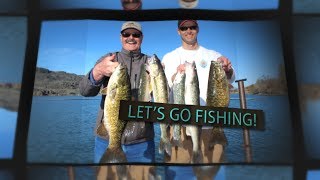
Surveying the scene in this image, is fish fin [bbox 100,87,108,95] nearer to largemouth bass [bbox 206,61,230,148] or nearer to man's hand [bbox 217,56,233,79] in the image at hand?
largemouth bass [bbox 206,61,230,148]

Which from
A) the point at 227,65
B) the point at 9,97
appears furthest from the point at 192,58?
the point at 9,97

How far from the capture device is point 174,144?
223 centimetres

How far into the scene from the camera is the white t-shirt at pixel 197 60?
2.32m

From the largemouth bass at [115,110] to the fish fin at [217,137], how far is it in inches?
21.0

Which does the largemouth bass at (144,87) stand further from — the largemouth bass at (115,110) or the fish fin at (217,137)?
the fish fin at (217,137)

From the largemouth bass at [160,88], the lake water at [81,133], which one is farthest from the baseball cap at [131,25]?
the lake water at [81,133]

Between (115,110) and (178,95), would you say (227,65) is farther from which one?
(115,110)

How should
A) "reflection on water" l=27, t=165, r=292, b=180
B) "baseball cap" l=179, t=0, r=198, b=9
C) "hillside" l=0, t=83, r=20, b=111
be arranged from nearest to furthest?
"reflection on water" l=27, t=165, r=292, b=180 < "hillside" l=0, t=83, r=20, b=111 < "baseball cap" l=179, t=0, r=198, b=9

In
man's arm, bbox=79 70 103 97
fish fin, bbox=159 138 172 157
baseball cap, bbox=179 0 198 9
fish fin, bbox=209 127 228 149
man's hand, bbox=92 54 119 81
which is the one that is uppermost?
baseball cap, bbox=179 0 198 9

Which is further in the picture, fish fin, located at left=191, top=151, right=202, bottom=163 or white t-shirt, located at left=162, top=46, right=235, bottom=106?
white t-shirt, located at left=162, top=46, right=235, bottom=106

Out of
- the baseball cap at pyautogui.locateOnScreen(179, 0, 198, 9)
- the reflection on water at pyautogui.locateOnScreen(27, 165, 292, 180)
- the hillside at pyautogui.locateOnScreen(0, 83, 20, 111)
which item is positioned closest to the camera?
the reflection on water at pyautogui.locateOnScreen(27, 165, 292, 180)

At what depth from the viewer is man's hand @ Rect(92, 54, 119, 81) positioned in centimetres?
229

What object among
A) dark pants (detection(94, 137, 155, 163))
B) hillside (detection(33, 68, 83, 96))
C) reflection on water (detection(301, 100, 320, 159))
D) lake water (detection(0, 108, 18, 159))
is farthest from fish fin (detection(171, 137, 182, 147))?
lake water (detection(0, 108, 18, 159))

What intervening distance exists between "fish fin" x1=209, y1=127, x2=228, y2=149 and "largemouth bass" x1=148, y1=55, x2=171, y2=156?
0.26m
